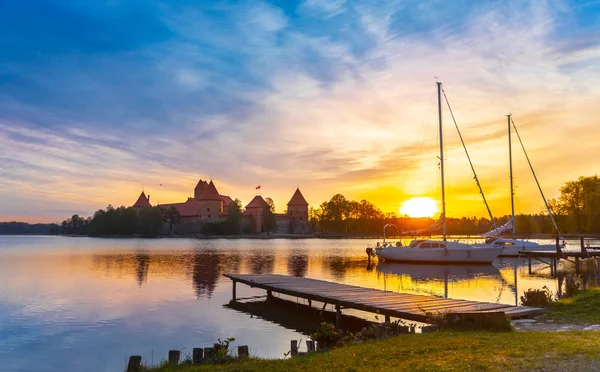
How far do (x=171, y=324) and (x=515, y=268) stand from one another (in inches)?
1147

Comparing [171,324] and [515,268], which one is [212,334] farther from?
[515,268]

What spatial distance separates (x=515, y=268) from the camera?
36812mm

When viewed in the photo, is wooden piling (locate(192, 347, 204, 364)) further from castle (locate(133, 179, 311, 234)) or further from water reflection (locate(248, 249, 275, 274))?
castle (locate(133, 179, 311, 234))

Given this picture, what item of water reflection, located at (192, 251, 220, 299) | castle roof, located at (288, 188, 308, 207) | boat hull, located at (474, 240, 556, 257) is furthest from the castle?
water reflection, located at (192, 251, 220, 299)

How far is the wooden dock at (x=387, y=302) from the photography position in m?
13.0

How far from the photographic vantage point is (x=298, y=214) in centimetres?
15012

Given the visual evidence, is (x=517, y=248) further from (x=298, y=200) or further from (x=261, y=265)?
(x=298, y=200)

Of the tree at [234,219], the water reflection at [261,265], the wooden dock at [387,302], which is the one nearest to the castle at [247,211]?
the tree at [234,219]

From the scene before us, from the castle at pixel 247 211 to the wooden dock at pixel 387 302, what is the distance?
345ft

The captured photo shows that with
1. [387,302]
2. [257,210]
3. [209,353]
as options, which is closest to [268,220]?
[257,210]

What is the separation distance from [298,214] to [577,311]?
450 feet

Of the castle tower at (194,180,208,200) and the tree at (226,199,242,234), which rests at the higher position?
the castle tower at (194,180,208,200)

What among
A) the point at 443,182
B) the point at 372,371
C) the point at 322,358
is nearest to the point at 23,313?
the point at 322,358

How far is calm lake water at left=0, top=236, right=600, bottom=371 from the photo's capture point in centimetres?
1355
